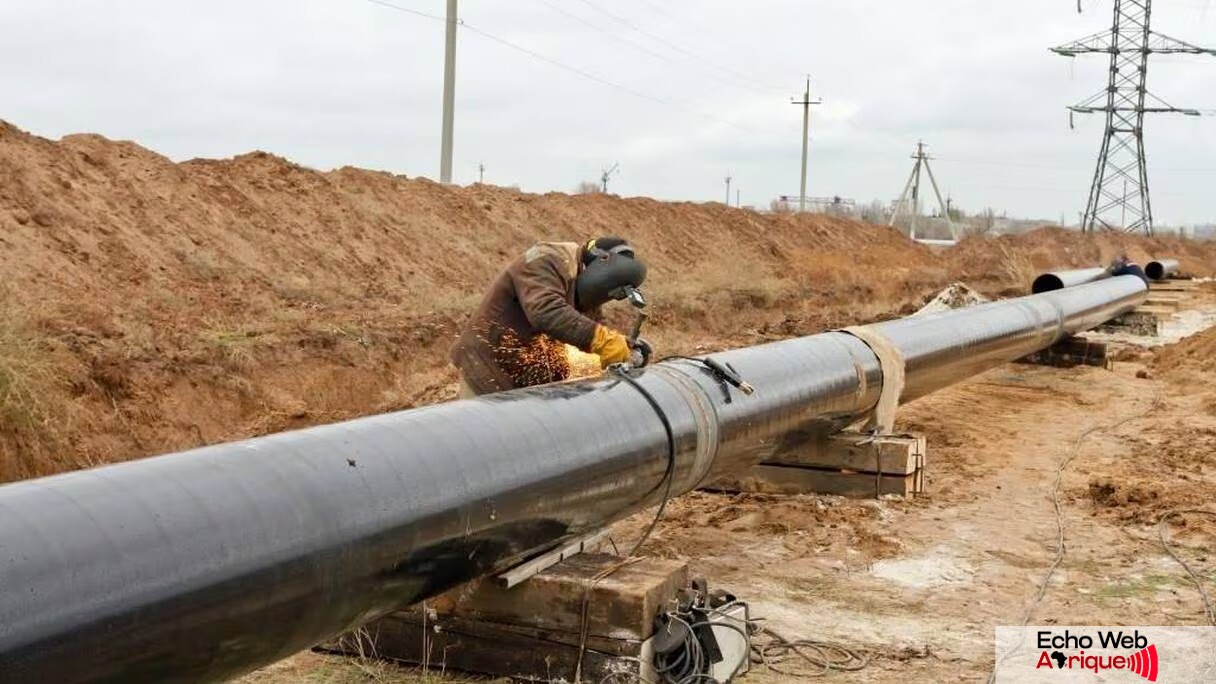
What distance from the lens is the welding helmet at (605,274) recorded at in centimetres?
575

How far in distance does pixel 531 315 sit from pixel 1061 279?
47.8 ft

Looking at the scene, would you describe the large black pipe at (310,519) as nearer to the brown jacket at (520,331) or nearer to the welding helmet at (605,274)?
the welding helmet at (605,274)

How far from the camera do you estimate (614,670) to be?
4.45 meters

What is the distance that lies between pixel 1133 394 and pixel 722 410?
9419 millimetres

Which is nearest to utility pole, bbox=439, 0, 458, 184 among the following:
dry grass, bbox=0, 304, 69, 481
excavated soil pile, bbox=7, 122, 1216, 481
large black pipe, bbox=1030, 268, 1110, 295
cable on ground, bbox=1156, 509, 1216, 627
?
excavated soil pile, bbox=7, 122, 1216, 481

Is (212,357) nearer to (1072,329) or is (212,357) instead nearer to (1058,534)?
(1058,534)

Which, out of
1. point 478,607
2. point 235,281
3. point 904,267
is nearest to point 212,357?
point 235,281

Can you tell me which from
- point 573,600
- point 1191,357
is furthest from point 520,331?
point 1191,357

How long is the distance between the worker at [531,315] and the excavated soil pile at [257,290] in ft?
14.4

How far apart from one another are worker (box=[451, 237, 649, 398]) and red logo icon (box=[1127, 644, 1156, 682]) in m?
2.41

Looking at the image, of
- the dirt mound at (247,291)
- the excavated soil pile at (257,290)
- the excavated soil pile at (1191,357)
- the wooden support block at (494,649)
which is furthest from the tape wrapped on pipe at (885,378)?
the excavated soil pile at (1191,357)

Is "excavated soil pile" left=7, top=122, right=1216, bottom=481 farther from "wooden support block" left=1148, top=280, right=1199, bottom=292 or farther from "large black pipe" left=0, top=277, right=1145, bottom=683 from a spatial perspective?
"large black pipe" left=0, top=277, right=1145, bottom=683

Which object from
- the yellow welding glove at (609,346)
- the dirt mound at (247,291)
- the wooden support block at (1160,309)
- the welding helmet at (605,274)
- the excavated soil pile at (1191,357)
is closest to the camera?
the yellow welding glove at (609,346)

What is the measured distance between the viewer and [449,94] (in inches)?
949
